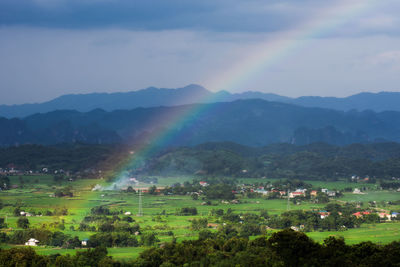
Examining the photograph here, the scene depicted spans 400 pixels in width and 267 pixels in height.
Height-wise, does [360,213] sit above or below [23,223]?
below

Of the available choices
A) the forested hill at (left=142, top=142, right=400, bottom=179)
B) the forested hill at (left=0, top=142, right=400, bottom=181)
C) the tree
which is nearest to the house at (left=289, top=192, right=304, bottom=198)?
the forested hill at (left=142, top=142, right=400, bottom=179)

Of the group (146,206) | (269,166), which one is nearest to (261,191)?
(146,206)

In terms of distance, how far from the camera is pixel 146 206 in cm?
3719

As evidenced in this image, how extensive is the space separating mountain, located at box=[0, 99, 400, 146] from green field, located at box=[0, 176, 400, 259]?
6025 centimetres

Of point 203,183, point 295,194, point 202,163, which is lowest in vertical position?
point 295,194

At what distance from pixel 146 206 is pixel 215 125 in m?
102

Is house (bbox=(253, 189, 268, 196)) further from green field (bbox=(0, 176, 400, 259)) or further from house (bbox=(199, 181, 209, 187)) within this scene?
house (bbox=(199, 181, 209, 187))

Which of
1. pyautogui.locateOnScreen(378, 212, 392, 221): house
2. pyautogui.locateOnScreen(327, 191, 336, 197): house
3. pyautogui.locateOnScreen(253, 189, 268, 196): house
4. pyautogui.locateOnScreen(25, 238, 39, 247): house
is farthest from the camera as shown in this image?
pyautogui.locateOnScreen(253, 189, 268, 196): house

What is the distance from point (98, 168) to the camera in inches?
2287

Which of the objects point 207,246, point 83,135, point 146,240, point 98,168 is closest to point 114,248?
point 146,240

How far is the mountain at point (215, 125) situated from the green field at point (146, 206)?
60250 millimetres

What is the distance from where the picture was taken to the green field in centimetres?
2681

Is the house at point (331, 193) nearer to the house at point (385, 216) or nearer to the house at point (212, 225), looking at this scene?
the house at point (385, 216)

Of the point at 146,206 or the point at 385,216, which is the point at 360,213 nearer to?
the point at 385,216
